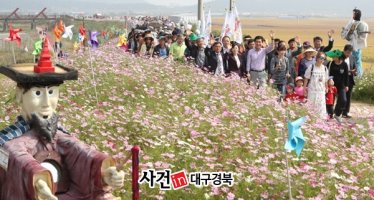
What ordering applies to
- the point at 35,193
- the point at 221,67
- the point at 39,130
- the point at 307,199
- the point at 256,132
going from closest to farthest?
the point at 35,193 → the point at 39,130 → the point at 307,199 → the point at 256,132 → the point at 221,67

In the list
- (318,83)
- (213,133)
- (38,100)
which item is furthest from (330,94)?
Result: (38,100)

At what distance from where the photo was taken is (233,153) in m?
6.55

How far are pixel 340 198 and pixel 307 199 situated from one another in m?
0.34

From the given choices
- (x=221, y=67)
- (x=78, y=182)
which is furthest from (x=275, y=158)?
(x=221, y=67)

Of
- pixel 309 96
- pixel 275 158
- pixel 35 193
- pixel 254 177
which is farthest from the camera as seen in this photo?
pixel 309 96

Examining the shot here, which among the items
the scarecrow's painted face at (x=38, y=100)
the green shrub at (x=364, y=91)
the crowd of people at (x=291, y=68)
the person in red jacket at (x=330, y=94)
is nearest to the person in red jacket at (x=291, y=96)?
the crowd of people at (x=291, y=68)

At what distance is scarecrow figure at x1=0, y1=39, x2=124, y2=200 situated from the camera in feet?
13.5

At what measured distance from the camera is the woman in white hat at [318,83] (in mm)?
9156

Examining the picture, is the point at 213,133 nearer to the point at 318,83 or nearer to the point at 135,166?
the point at 318,83

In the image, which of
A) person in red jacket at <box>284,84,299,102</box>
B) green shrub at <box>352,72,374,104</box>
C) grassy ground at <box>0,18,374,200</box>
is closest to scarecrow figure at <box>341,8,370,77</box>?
green shrub at <box>352,72,374,104</box>

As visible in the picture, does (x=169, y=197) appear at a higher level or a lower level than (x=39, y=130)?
lower

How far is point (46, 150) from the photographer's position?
440 centimetres

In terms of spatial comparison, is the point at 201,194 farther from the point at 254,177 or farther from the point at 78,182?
the point at 78,182

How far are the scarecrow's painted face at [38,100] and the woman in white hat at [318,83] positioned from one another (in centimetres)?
582
